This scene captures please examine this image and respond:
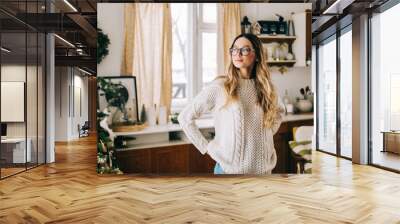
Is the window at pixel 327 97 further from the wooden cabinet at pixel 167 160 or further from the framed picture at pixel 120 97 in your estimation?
the framed picture at pixel 120 97

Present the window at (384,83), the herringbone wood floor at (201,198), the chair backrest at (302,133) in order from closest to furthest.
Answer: the herringbone wood floor at (201,198)
the chair backrest at (302,133)
the window at (384,83)

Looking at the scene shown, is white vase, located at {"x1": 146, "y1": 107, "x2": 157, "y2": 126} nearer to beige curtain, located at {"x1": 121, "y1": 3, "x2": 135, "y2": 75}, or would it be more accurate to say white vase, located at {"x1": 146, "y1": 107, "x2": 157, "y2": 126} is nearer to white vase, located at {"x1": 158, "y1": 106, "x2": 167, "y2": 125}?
white vase, located at {"x1": 158, "y1": 106, "x2": 167, "y2": 125}

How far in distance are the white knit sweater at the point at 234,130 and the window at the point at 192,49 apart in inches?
5.8

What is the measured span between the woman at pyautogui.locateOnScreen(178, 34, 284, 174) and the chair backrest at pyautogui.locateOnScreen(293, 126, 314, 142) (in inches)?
12.6

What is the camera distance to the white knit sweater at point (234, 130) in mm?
5316

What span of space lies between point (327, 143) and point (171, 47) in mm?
5240

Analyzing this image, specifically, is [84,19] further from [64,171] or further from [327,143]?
[327,143]

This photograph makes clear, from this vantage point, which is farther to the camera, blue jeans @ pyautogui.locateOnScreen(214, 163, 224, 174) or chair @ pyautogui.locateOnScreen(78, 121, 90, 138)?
chair @ pyautogui.locateOnScreen(78, 121, 90, 138)

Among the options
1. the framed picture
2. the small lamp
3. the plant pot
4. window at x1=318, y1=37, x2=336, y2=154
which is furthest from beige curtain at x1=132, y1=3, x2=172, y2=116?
window at x1=318, y1=37, x2=336, y2=154

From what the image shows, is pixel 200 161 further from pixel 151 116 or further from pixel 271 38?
pixel 271 38

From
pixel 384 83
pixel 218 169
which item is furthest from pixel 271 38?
pixel 384 83

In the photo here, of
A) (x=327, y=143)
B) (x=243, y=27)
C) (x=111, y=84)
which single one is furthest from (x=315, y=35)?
(x=111, y=84)

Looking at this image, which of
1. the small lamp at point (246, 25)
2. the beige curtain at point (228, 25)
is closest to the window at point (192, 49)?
the beige curtain at point (228, 25)

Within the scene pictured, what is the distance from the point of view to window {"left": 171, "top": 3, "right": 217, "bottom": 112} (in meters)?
5.45
